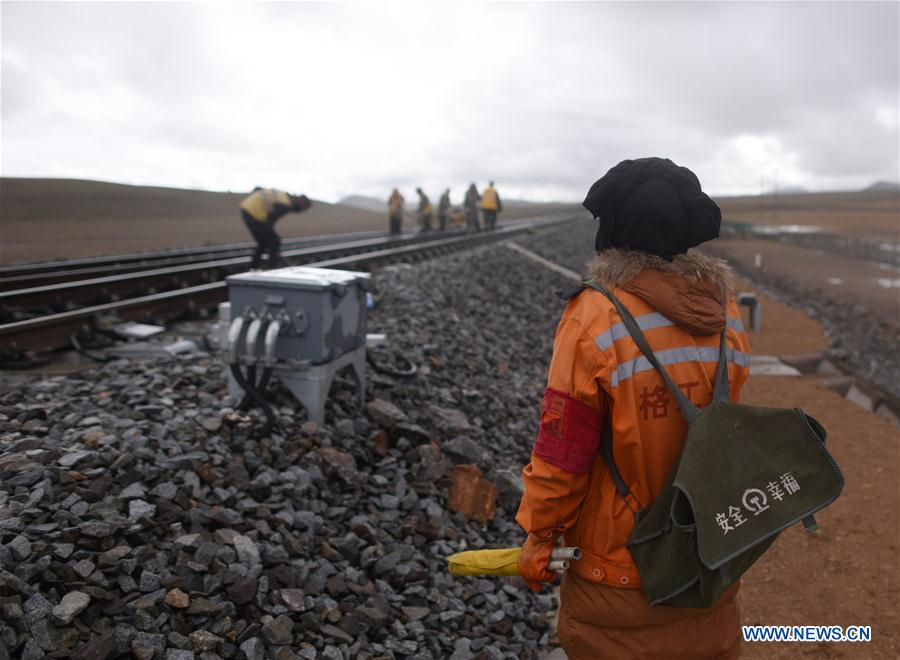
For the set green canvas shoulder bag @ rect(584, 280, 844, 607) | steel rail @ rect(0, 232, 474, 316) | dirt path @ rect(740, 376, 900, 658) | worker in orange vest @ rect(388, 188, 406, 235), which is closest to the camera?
green canvas shoulder bag @ rect(584, 280, 844, 607)

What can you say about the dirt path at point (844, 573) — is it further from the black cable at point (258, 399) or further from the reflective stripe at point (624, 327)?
the black cable at point (258, 399)

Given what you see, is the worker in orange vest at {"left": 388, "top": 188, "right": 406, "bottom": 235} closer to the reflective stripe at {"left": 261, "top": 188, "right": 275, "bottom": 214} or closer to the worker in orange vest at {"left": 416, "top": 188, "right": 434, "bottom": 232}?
the worker in orange vest at {"left": 416, "top": 188, "right": 434, "bottom": 232}

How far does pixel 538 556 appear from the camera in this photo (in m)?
2.26

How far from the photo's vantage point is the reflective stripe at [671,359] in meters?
2.08

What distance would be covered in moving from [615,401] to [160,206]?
45258 mm

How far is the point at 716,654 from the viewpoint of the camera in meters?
2.30

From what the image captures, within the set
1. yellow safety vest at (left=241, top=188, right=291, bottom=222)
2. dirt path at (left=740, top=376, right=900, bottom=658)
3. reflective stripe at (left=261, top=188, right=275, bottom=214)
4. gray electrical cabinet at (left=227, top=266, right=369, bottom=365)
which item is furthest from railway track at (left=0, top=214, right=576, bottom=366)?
dirt path at (left=740, top=376, right=900, bottom=658)

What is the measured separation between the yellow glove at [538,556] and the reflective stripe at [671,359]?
22.4 inches

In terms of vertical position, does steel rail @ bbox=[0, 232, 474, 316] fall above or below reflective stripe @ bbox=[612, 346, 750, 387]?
below

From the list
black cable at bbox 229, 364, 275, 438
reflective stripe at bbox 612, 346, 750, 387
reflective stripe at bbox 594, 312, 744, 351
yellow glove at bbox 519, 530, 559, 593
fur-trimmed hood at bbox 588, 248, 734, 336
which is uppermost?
fur-trimmed hood at bbox 588, 248, 734, 336

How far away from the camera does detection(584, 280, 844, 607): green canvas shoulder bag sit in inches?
77.2

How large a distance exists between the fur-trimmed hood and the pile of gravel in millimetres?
2271

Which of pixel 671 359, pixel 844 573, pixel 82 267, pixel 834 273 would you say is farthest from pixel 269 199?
pixel 834 273

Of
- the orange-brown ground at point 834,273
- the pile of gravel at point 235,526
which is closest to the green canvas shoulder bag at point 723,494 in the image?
the pile of gravel at point 235,526
